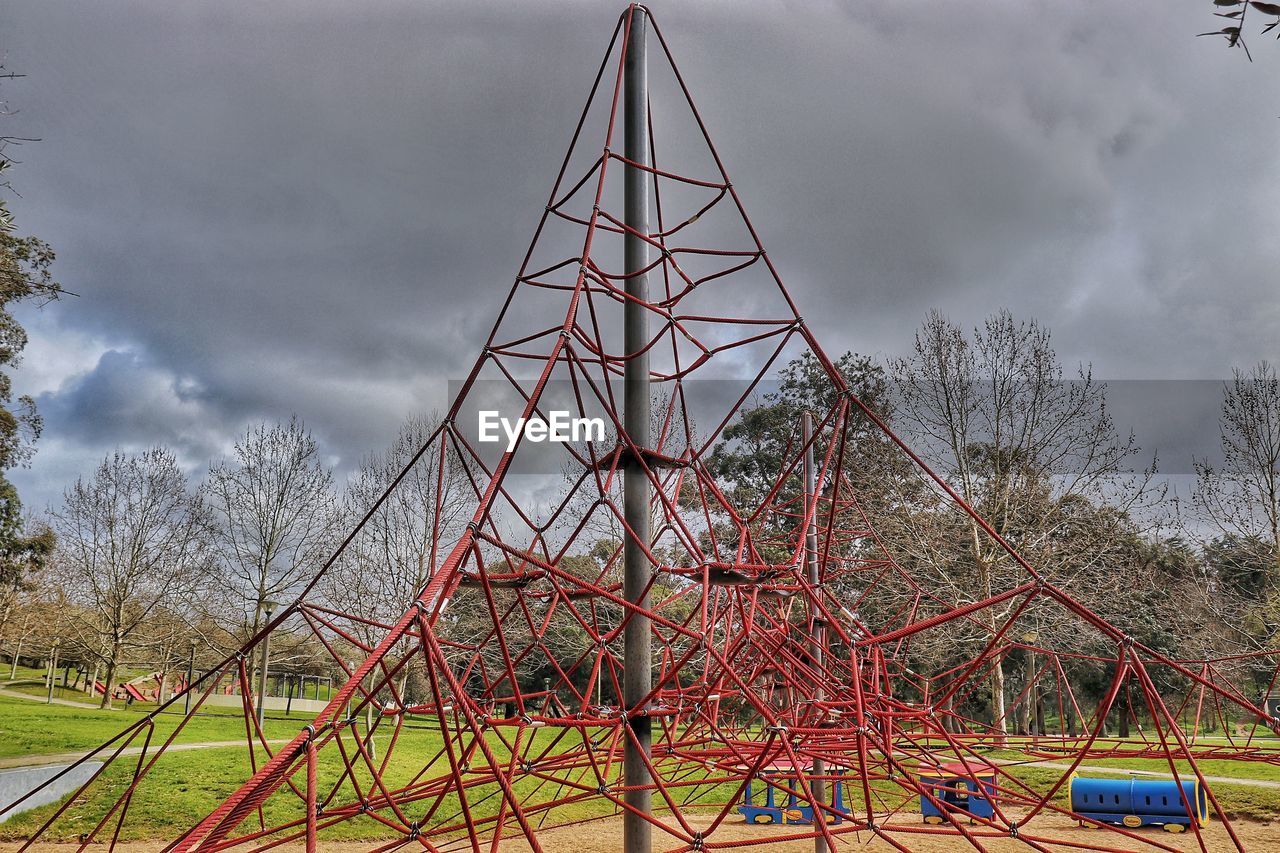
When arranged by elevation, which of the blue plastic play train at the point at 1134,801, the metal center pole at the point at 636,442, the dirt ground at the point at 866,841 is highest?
the metal center pole at the point at 636,442

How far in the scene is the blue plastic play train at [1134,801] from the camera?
403 inches

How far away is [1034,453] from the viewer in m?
16.4

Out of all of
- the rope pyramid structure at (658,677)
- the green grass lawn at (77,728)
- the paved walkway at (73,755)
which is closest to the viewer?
the rope pyramid structure at (658,677)

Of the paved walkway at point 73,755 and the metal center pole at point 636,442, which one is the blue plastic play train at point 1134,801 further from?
the paved walkway at point 73,755

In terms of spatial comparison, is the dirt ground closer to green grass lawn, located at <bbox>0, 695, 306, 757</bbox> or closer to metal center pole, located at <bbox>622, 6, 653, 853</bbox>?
metal center pole, located at <bbox>622, 6, 653, 853</bbox>

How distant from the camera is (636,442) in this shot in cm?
477

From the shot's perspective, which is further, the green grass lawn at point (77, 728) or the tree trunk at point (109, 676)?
the tree trunk at point (109, 676)

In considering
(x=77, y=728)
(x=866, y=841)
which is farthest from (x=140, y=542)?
(x=866, y=841)

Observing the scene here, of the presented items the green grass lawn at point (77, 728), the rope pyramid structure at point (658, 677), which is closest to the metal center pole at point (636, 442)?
the rope pyramid structure at point (658, 677)

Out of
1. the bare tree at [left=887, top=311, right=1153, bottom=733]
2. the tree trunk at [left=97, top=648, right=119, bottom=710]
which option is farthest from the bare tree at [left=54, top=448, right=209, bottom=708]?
the bare tree at [left=887, top=311, right=1153, bottom=733]

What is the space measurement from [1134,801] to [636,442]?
9.03 metres

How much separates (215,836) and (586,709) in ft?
7.01

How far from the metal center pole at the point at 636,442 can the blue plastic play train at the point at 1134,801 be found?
8.09m

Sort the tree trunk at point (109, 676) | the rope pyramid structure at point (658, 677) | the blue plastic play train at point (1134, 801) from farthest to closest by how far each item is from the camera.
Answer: the tree trunk at point (109, 676), the blue plastic play train at point (1134, 801), the rope pyramid structure at point (658, 677)
